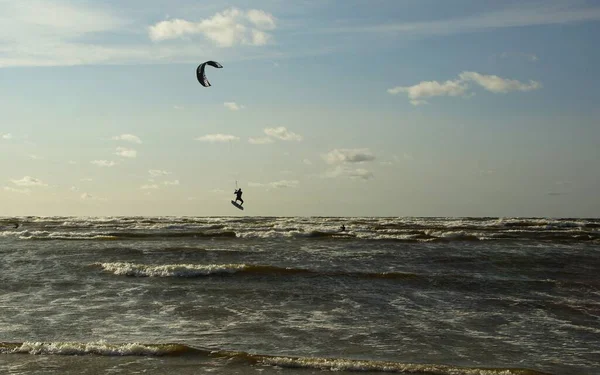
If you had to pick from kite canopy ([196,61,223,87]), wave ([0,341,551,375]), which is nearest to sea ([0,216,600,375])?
wave ([0,341,551,375])

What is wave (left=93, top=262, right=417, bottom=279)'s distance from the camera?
20.1 metres

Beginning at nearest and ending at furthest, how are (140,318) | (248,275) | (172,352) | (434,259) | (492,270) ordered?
(172,352)
(140,318)
(248,275)
(492,270)
(434,259)

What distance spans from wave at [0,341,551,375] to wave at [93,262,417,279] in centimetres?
943

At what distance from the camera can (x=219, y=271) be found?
20.6 meters

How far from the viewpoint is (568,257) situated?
25672 mm

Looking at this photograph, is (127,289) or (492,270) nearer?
(127,289)

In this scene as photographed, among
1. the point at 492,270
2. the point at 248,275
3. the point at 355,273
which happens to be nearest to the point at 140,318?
the point at 248,275

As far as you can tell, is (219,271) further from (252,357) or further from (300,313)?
(252,357)

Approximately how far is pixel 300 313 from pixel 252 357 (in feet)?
13.3

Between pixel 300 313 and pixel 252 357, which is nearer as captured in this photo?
pixel 252 357

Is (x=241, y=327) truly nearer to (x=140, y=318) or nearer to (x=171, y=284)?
(x=140, y=318)


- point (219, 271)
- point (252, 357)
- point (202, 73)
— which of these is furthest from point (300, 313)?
point (202, 73)

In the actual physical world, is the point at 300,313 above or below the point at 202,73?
below

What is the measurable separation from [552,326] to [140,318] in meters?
9.29
